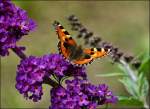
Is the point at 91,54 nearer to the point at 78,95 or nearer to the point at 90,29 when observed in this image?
the point at 78,95

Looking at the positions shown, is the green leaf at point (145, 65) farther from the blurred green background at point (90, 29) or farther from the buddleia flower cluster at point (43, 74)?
the blurred green background at point (90, 29)

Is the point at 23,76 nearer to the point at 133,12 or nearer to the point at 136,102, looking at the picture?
the point at 136,102

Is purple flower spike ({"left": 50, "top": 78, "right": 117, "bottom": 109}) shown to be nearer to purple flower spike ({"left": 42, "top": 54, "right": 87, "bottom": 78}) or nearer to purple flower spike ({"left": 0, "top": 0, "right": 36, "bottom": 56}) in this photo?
purple flower spike ({"left": 42, "top": 54, "right": 87, "bottom": 78})

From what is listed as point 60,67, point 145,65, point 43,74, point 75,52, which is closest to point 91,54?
point 75,52

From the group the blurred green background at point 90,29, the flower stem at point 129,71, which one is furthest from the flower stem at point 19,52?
the blurred green background at point 90,29

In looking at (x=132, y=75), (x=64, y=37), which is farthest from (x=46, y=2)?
(x=64, y=37)
